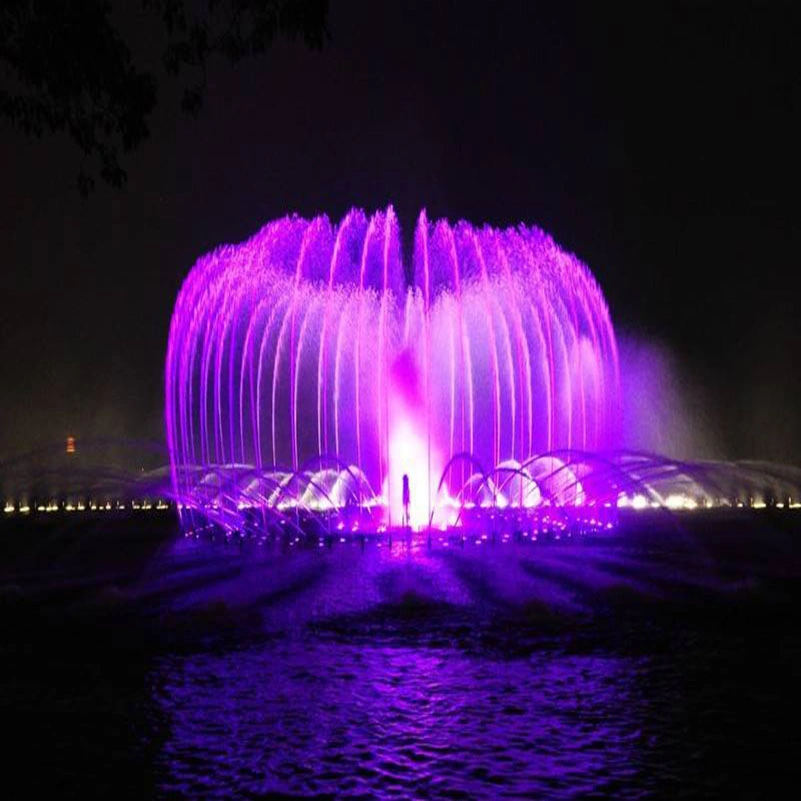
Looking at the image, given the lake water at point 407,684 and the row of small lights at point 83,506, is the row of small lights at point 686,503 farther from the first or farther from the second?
the lake water at point 407,684

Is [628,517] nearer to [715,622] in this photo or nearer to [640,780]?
[715,622]

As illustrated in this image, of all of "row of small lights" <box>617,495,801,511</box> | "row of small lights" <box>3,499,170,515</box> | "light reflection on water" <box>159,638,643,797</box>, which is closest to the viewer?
"light reflection on water" <box>159,638,643,797</box>

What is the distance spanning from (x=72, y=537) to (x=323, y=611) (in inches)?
920

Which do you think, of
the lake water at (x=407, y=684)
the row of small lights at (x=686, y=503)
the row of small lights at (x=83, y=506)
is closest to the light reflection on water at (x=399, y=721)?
the lake water at (x=407, y=684)

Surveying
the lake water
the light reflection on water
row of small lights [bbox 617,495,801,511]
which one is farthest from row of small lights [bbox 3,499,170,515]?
the light reflection on water

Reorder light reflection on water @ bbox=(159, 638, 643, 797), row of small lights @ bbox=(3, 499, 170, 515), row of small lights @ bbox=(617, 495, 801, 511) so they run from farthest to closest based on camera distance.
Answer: row of small lights @ bbox=(3, 499, 170, 515), row of small lights @ bbox=(617, 495, 801, 511), light reflection on water @ bbox=(159, 638, 643, 797)

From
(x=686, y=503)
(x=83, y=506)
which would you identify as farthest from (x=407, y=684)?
(x=83, y=506)

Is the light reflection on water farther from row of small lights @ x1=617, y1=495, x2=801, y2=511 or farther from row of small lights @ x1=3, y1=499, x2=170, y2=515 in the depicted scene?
row of small lights @ x1=3, y1=499, x2=170, y2=515

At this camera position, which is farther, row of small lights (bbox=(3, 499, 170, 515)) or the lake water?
row of small lights (bbox=(3, 499, 170, 515))

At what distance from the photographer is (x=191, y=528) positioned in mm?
→ 36281

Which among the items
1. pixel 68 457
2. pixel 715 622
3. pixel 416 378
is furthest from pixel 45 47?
pixel 68 457

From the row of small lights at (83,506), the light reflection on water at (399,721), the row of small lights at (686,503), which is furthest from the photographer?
the row of small lights at (83,506)

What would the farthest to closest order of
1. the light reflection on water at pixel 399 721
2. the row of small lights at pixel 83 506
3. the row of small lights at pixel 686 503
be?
the row of small lights at pixel 83 506 < the row of small lights at pixel 686 503 < the light reflection on water at pixel 399 721

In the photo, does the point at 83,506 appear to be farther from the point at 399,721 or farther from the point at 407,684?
the point at 399,721
